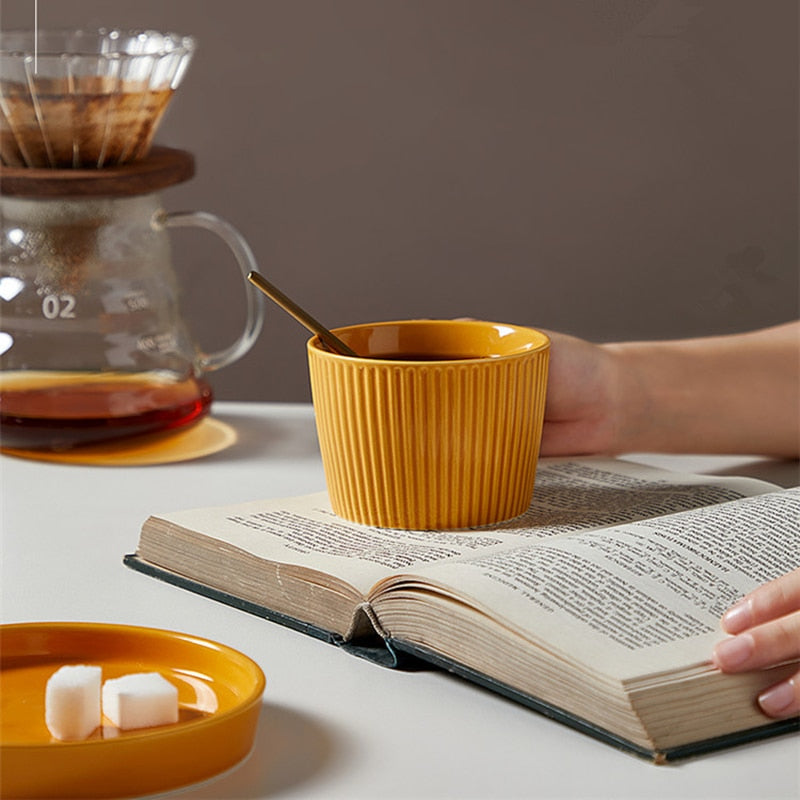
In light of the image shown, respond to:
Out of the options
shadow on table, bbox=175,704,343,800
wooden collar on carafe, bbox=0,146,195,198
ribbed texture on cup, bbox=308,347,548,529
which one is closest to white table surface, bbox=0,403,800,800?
shadow on table, bbox=175,704,343,800

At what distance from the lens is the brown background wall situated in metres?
1.44

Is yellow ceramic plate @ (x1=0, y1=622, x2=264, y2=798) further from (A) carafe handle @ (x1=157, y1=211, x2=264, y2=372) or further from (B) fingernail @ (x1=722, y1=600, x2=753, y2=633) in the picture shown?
(A) carafe handle @ (x1=157, y1=211, x2=264, y2=372)

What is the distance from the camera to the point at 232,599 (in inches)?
22.1

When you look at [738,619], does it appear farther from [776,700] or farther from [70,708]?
[70,708]

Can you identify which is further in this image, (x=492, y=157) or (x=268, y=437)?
(x=492, y=157)

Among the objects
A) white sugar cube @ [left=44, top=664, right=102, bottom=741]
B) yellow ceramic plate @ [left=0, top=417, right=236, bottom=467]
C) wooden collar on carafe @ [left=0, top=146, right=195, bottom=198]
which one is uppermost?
wooden collar on carafe @ [left=0, top=146, right=195, bottom=198]

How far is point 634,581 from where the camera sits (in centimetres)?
49

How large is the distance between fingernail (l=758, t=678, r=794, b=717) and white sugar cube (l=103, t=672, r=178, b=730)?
0.21 m

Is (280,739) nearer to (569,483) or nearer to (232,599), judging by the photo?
(232,599)

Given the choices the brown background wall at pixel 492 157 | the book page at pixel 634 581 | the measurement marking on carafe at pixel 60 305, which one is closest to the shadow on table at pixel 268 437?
the measurement marking on carafe at pixel 60 305

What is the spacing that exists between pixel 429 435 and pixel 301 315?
95 mm

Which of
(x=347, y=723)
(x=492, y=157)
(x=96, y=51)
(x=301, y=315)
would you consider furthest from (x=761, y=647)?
(x=492, y=157)

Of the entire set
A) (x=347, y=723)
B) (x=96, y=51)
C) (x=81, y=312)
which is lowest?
(x=347, y=723)

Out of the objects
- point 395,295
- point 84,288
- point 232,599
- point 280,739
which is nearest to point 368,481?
point 232,599
